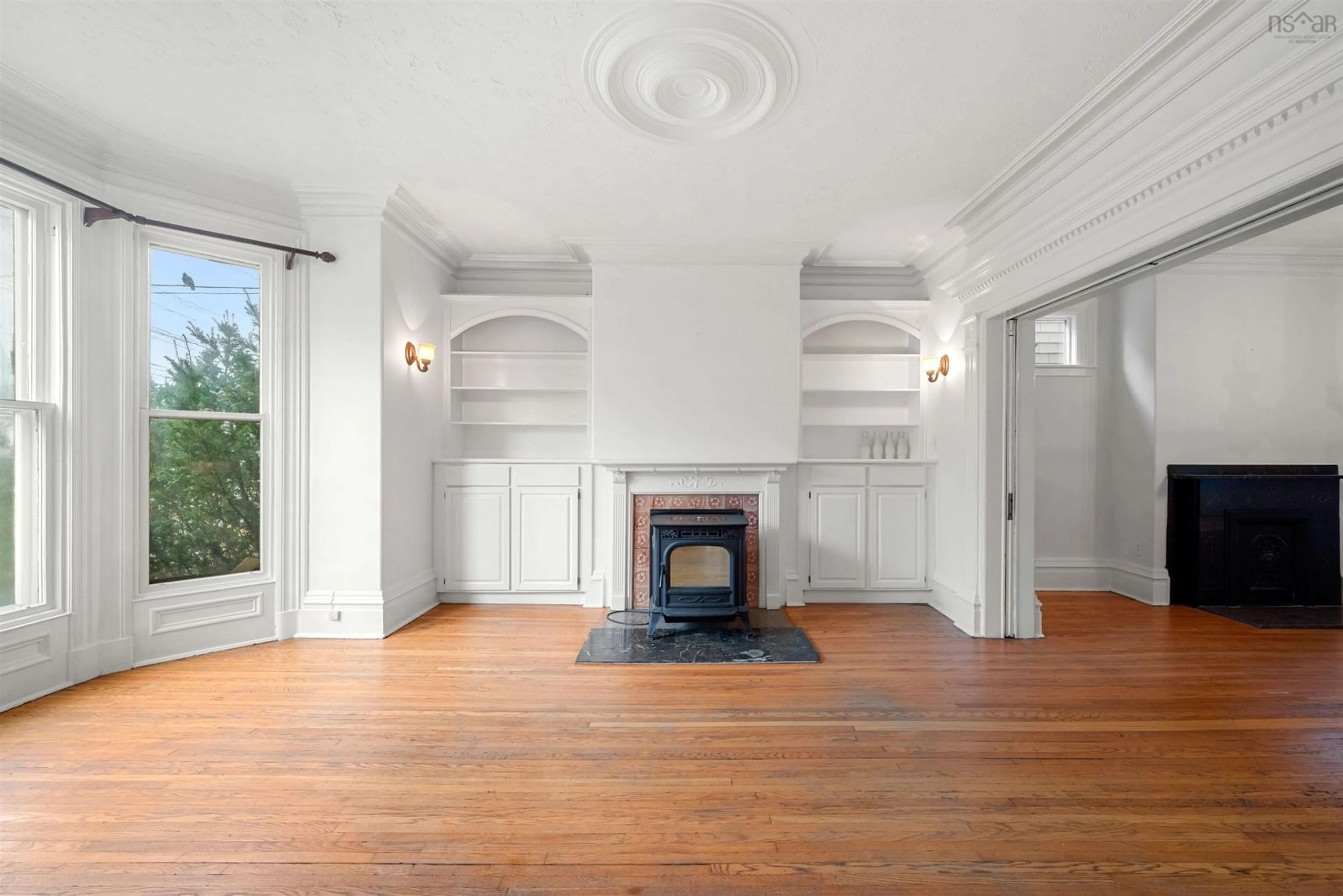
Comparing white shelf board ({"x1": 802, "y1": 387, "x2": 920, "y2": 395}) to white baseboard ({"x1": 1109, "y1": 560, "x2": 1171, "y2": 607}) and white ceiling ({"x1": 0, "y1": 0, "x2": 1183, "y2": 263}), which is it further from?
white baseboard ({"x1": 1109, "y1": 560, "x2": 1171, "y2": 607})

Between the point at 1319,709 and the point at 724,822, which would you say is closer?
the point at 724,822

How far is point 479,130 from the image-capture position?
2.84 meters

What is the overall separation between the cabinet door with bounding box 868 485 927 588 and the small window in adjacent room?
189cm

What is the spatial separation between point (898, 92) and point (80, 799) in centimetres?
412

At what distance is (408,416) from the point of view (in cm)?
410

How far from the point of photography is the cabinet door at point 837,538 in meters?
4.60

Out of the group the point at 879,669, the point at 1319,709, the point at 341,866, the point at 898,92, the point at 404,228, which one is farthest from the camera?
the point at 404,228

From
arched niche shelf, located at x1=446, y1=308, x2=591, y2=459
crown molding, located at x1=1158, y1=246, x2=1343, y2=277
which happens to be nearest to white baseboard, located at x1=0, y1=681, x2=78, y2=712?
arched niche shelf, located at x1=446, y1=308, x2=591, y2=459

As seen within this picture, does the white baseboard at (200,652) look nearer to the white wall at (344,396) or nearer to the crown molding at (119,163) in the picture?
the white wall at (344,396)

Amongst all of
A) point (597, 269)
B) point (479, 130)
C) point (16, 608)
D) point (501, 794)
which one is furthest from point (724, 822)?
point (597, 269)

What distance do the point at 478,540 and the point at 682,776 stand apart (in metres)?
2.93

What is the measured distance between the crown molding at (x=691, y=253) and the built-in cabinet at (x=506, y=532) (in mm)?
1659

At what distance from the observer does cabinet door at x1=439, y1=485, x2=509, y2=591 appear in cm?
455

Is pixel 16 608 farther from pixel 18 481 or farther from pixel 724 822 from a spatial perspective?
pixel 724 822
